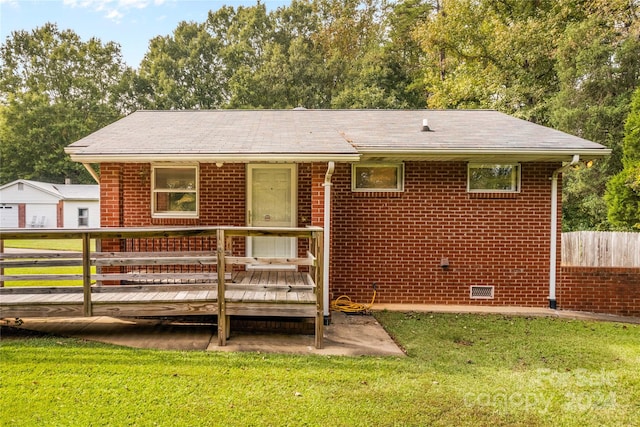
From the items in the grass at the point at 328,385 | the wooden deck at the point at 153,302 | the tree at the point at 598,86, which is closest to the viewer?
the grass at the point at 328,385

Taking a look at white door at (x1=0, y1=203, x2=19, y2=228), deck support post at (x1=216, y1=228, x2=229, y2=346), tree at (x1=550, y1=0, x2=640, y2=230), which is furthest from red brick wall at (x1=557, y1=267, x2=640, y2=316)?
white door at (x1=0, y1=203, x2=19, y2=228)

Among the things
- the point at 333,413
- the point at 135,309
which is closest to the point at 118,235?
the point at 135,309

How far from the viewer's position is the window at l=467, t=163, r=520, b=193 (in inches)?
280

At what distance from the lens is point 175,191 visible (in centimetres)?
713

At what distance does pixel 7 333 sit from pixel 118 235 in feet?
6.76

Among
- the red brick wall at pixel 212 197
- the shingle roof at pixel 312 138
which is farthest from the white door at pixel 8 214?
the red brick wall at pixel 212 197

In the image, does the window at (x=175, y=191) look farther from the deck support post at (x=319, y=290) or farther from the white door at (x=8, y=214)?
the white door at (x=8, y=214)

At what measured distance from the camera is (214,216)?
718 cm

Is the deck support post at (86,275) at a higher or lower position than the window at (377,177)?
lower

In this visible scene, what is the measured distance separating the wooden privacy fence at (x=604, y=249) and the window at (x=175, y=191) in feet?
23.3

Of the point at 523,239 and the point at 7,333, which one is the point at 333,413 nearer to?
the point at 7,333

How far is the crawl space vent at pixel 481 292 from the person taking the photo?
23.2ft

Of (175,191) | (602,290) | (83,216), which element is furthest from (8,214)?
(602,290)

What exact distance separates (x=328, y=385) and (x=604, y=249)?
19.8 feet
